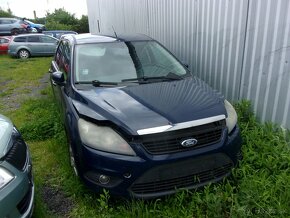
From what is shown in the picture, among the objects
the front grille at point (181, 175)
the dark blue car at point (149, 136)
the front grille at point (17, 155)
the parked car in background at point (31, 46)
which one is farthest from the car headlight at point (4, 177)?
the parked car in background at point (31, 46)

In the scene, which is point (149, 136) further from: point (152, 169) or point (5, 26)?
point (5, 26)

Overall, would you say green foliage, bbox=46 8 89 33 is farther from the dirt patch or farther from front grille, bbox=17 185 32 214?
front grille, bbox=17 185 32 214

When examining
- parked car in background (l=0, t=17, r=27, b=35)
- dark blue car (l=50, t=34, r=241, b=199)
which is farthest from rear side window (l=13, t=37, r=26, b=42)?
dark blue car (l=50, t=34, r=241, b=199)

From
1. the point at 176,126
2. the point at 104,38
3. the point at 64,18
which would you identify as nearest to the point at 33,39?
the point at 104,38

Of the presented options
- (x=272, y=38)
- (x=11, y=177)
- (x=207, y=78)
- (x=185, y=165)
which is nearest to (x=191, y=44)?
(x=207, y=78)

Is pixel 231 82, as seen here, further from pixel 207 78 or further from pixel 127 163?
pixel 127 163

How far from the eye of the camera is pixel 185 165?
96.5 inches

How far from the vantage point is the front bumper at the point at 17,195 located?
6.23 ft

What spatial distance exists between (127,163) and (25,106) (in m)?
4.44

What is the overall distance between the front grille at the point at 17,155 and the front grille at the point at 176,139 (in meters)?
1.01

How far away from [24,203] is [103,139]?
790mm

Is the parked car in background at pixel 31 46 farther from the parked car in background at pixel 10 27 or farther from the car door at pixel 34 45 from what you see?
the parked car in background at pixel 10 27

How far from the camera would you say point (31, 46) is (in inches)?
615

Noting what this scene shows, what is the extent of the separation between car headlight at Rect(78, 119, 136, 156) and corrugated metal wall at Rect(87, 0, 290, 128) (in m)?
1.97
